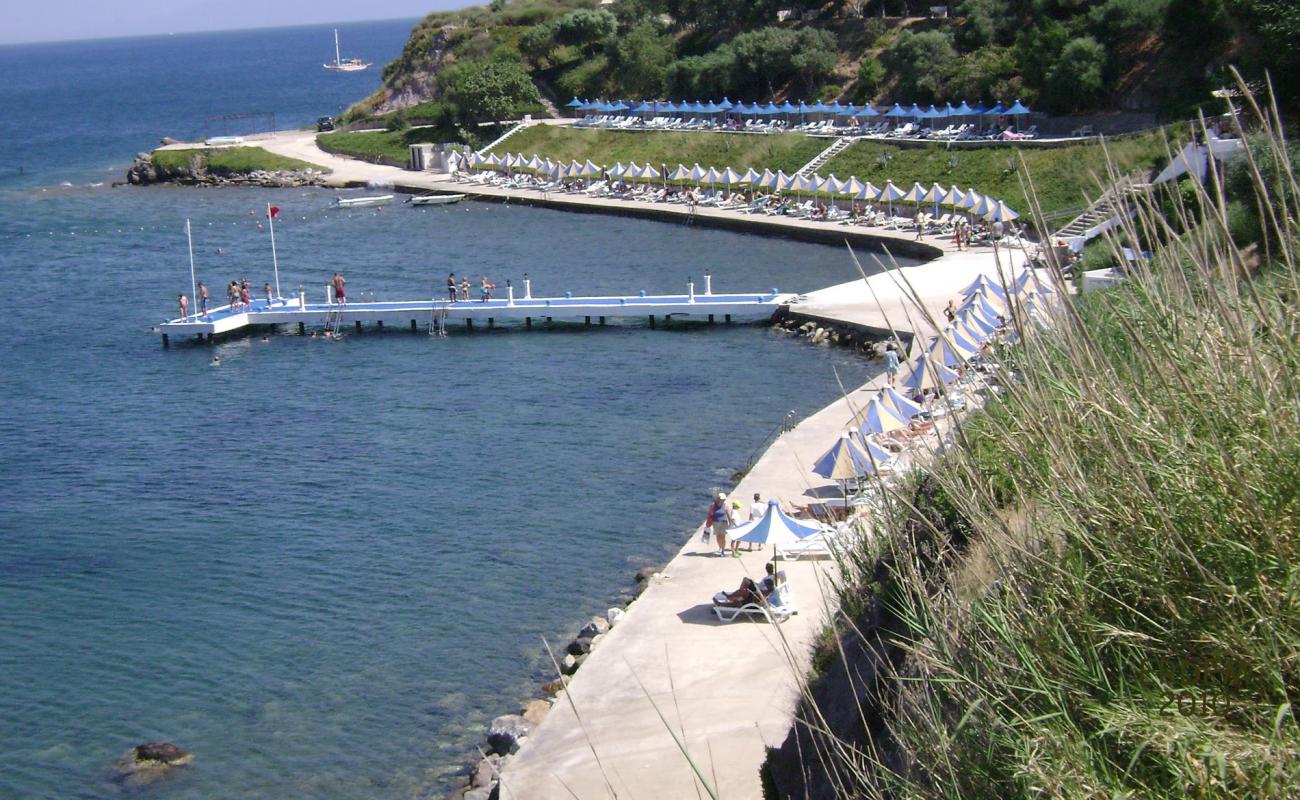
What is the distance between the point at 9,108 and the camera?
6368 inches

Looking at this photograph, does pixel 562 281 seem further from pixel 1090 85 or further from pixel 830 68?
pixel 830 68

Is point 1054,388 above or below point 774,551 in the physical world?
above

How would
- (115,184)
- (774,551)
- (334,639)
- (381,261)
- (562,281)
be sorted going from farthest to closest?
(115,184), (381,261), (562,281), (334,639), (774,551)

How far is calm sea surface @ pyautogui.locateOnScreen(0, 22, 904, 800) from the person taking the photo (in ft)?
61.4

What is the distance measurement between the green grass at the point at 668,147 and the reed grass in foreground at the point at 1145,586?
56.1m

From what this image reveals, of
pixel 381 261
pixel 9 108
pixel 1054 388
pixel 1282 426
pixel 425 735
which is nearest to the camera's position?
pixel 1282 426

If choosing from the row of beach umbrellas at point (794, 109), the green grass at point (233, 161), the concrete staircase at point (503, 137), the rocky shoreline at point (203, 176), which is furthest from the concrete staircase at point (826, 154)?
the green grass at point (233, 161)

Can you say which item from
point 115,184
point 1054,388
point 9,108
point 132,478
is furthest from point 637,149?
point 9,108

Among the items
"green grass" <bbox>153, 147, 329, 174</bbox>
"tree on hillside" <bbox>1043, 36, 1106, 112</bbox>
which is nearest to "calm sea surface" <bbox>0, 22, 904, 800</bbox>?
"tree on hillside" <bbox>1043, 36, 1106, 112</bbox>

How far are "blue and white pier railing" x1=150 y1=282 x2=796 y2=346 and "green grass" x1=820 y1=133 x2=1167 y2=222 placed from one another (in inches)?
406

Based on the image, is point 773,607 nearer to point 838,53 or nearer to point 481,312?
point 481,312

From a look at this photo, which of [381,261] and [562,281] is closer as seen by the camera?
[562,281]

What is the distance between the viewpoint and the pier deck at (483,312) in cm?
4178

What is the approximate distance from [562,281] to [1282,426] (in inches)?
1697
